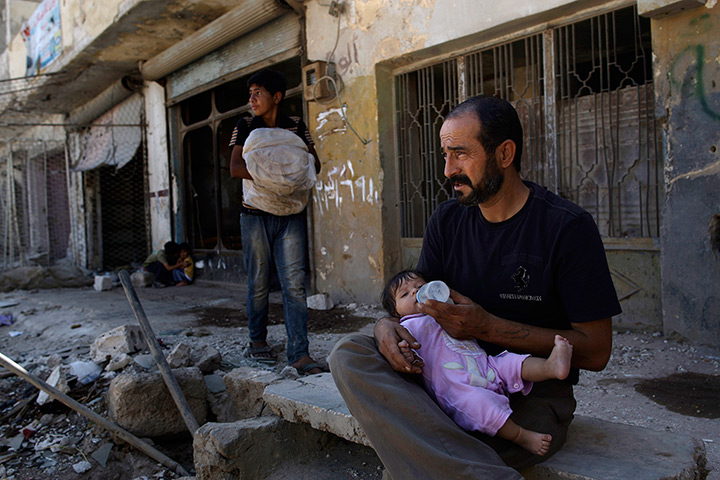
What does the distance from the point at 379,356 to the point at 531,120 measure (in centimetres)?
367

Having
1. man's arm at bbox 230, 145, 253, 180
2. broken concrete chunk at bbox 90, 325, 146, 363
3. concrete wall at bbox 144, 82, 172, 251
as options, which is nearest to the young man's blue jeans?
man's arm at bbox 230, 145, 253, 180

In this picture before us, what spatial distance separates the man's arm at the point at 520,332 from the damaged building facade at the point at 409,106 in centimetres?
242

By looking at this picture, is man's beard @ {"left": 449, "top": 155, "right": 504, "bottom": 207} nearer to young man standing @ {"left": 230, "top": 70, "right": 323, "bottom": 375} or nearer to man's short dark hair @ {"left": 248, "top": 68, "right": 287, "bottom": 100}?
young man standing @ {"left": 230, "top": 70, "right": 323, "bottom": 375}

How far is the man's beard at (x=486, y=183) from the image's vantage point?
1693 mm

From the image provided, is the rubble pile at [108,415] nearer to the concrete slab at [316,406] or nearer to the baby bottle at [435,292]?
the concrete slab at [316,406]

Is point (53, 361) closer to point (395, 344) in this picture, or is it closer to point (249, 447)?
point (249, 447)

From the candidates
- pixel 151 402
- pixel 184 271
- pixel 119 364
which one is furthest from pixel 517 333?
pixel 184 271

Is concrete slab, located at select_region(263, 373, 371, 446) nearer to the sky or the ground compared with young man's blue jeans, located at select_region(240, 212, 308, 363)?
nearer to the ground

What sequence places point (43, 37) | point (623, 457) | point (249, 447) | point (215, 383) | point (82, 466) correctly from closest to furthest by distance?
point (623, 457) → point (249, 447) → point (82, 466) → point (215, 383) → point (43, 37)

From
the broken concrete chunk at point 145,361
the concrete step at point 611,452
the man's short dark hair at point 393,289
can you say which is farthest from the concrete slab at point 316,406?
the broken concrete chunk at point 145,361

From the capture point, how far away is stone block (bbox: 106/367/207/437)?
9.83 feet

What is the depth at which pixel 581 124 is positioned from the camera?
444 centimetres

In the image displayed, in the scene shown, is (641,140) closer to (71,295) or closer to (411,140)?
(411,140)

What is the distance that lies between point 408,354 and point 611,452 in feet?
2.24
